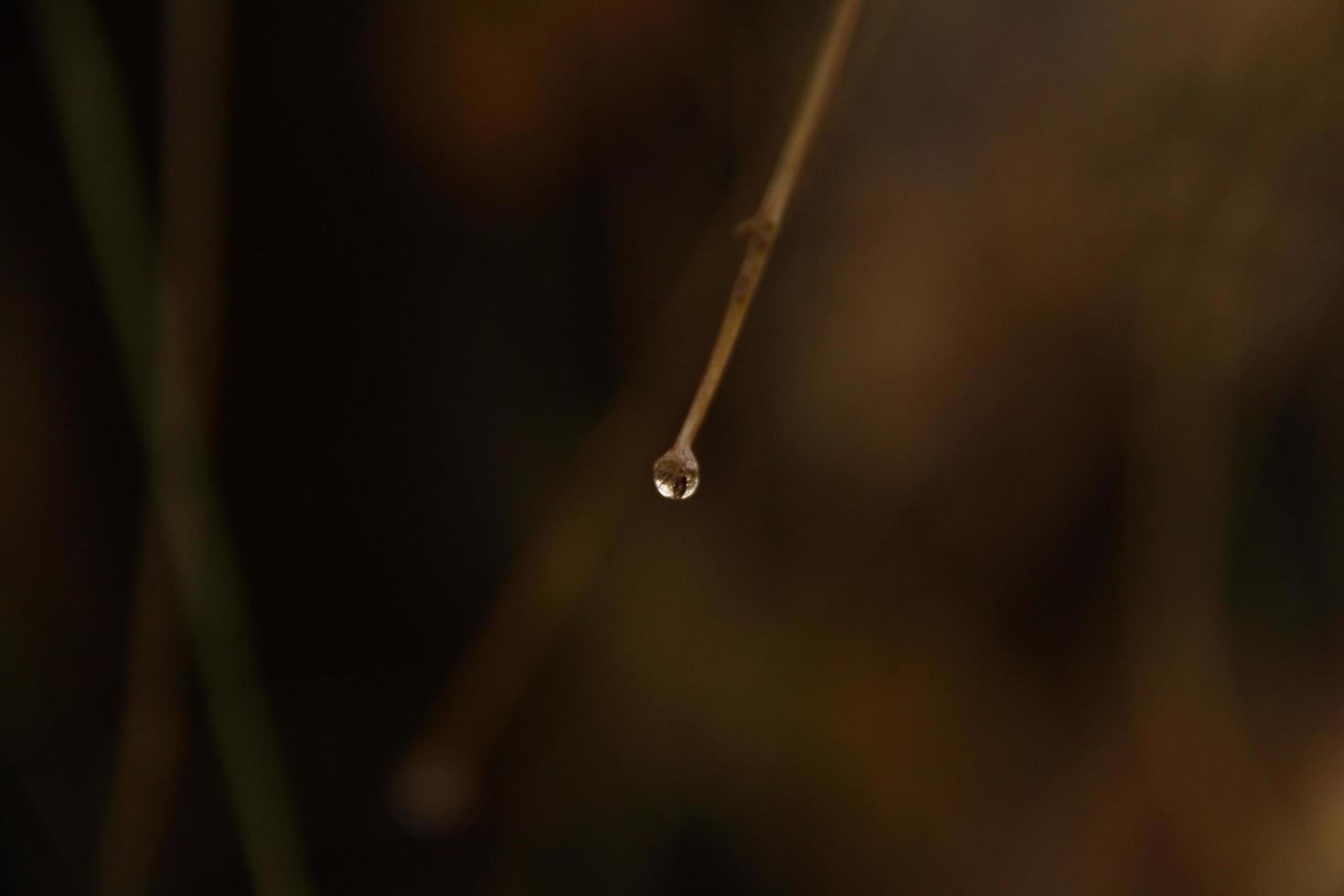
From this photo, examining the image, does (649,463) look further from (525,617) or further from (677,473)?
(677,473)

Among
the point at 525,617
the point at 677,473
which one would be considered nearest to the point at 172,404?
the point at 525,617

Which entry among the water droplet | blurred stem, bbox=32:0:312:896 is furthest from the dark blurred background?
the water droplet

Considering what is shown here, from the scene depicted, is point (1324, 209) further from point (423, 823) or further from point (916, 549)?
point (423, 823)

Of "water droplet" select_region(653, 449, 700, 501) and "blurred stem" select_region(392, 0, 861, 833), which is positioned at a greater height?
"water droplet" select_region(653, 449, 700, 501)

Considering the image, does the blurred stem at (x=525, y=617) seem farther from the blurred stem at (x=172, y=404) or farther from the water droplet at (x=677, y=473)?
the water droplet at (x=677, y=473)

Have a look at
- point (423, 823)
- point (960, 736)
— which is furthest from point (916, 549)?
point (423, 823)

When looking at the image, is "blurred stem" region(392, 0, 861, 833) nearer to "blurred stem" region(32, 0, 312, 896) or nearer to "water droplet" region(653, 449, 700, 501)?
"blurred stem" region(32, 0, 312, 896)
